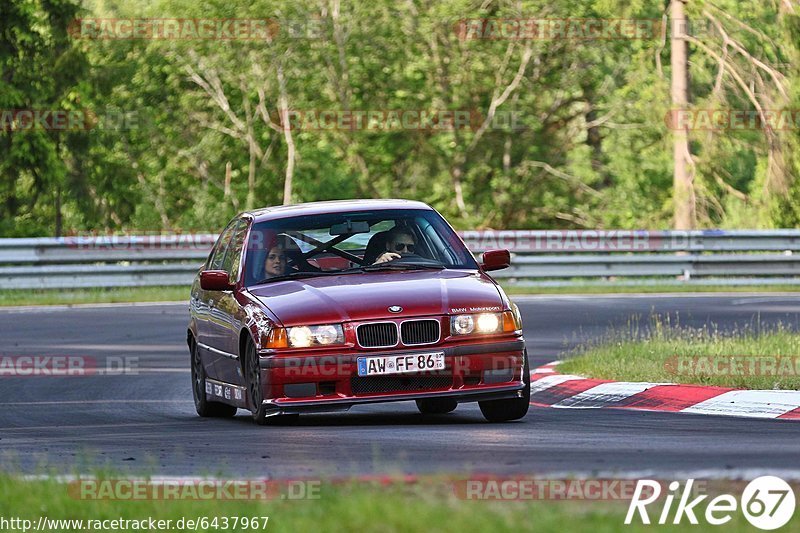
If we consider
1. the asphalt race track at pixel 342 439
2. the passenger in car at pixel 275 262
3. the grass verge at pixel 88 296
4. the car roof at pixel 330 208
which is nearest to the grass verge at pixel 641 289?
the grass verge at pixel 88 296

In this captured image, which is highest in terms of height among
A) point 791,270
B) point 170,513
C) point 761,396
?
point 170,513

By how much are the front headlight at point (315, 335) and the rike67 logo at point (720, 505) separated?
13.0ft

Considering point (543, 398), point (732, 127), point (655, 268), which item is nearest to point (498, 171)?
point (732, 127)

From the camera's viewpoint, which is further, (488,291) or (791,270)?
(791,270)

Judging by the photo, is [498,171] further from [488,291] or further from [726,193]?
[488,291]

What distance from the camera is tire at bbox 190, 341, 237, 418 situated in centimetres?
1238

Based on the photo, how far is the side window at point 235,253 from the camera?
11989 mm

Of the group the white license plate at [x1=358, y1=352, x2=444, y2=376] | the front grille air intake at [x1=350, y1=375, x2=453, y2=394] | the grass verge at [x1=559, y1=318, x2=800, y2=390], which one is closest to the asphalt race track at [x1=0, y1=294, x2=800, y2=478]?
the front grille air intake at [x1=350, y1=375, x2=453, y2=394]

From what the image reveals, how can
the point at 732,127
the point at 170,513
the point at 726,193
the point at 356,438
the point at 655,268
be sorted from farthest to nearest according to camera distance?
the point at 726,193 → the point at 732,127 → the point at 655,268 → the point at 356,438 → the point at 170,513

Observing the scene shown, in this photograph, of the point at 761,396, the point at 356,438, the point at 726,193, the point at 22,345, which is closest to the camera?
the point at 356,438

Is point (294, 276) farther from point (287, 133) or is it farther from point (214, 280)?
point (287, 133)

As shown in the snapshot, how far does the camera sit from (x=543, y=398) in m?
13.3

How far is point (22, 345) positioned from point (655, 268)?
1379 cm

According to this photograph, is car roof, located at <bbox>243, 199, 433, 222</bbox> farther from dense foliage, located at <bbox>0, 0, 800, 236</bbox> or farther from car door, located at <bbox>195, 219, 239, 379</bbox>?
dense foliage, located at <bbox>0, 0, 800, 236</bbox>
